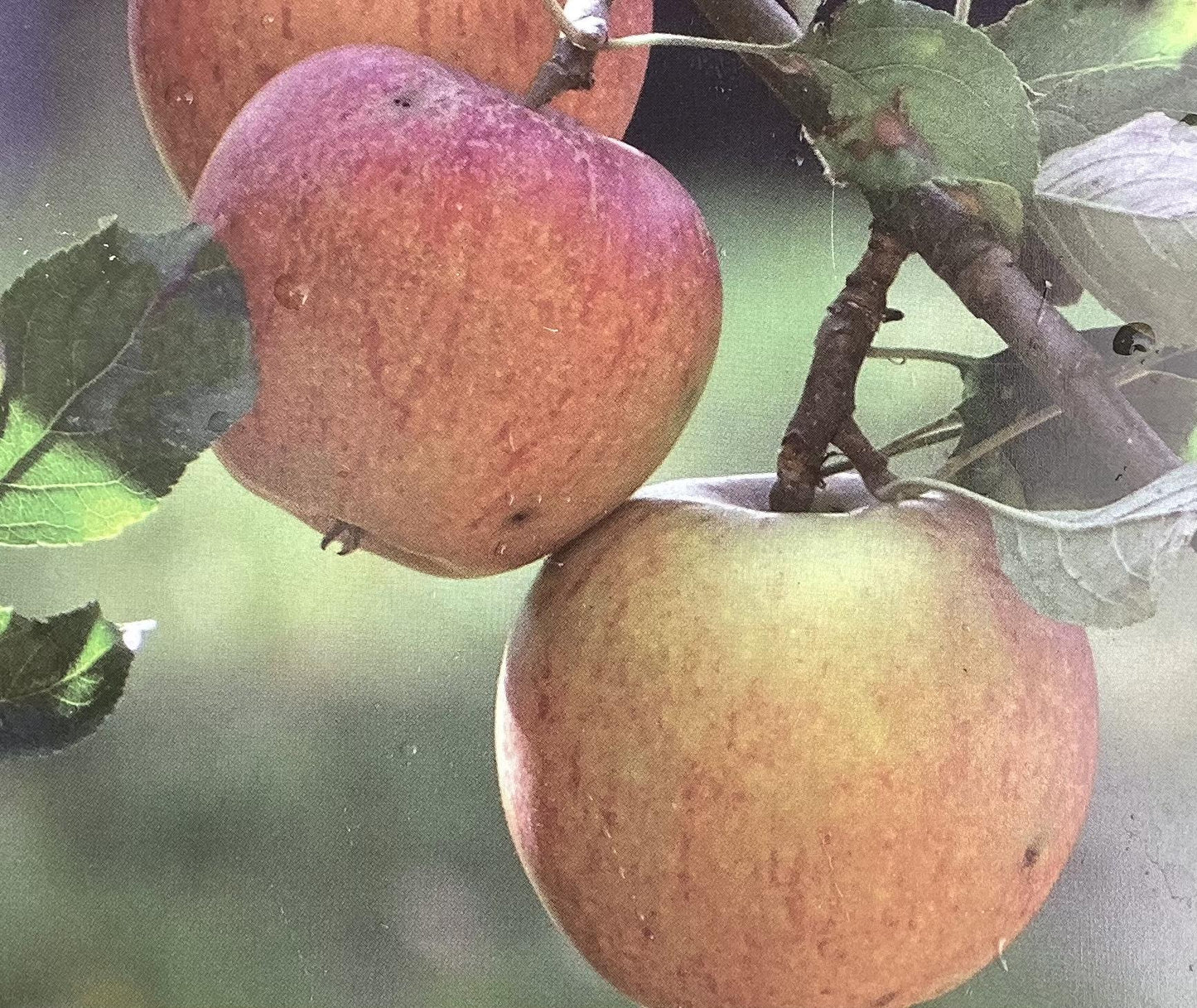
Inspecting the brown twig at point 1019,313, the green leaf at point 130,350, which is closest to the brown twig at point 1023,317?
the brown twig at point 1019,313

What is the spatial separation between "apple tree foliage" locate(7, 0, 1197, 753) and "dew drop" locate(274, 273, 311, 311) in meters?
0.01

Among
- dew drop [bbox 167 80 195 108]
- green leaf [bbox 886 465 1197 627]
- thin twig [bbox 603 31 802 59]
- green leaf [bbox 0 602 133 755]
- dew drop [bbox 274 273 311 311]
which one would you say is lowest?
green leaf [bbox 0 602 133 755]

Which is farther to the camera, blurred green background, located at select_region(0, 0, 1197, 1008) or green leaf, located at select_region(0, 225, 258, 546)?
blurred green background, located at select_region(0, 0, 1197, 1008)

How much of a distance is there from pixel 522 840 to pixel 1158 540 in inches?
9.2

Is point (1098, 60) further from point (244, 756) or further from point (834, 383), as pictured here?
point (244, 756)

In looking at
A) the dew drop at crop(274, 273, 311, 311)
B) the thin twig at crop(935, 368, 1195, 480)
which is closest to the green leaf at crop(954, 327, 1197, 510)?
the thin twig at crop(935, 368, 1195, 480)

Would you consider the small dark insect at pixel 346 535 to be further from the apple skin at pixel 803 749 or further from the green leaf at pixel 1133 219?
the green leaf at pixel 1133 219

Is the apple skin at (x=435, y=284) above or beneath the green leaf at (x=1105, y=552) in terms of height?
above

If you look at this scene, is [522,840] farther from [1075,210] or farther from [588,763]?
[1075,210]

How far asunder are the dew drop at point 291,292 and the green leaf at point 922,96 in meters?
0.17

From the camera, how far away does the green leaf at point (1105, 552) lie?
1.08 feet

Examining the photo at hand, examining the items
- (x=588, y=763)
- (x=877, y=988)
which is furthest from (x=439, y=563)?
(x=877, y=988)

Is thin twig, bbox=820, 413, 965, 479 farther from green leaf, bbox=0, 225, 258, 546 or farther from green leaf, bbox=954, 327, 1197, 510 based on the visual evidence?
green leaf, bbox=0, 225, 258, 546

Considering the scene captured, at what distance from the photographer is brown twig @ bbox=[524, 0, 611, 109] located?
14.1 inches
